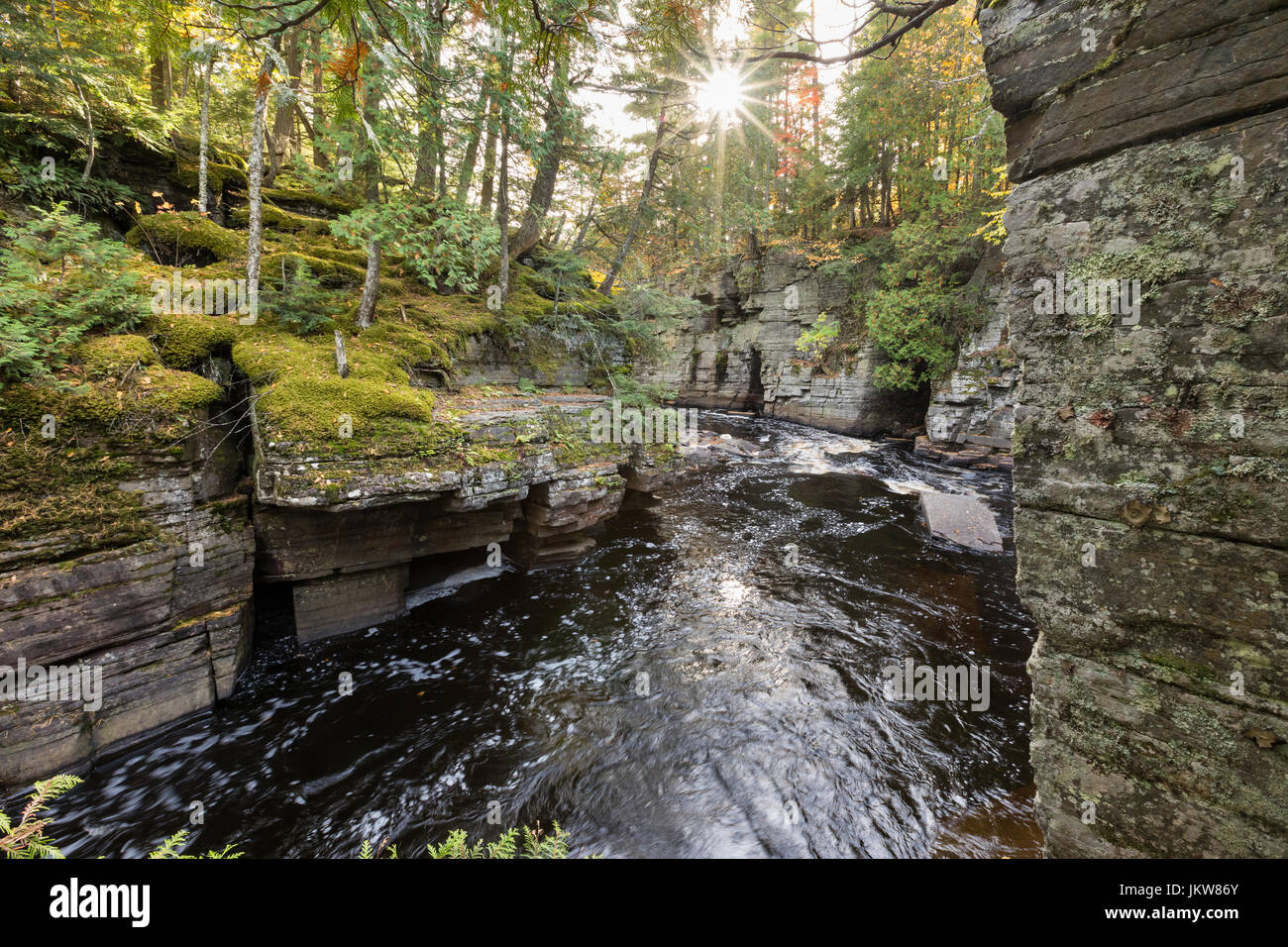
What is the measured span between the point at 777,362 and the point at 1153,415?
2193 cm

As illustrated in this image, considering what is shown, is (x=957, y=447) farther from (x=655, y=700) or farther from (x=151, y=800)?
(x=151, y=800)

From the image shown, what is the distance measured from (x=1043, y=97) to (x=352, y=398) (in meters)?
6.65

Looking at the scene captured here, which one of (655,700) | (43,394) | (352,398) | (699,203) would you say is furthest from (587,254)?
(655,700)

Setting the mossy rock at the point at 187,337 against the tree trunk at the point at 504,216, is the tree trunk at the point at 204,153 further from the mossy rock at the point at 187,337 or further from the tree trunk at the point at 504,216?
the tree trunk at the point at 504,216

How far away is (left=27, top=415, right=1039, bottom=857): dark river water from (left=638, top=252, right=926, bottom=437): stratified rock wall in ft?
39.5

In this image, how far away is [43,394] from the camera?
4.02 meters

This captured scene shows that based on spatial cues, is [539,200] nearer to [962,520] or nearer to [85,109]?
[85,109]

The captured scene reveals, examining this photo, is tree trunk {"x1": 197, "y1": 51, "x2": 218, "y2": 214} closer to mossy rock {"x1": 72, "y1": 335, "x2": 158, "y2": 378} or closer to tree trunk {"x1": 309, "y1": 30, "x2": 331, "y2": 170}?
tree trunk {"x1": 309, "y1": 30, "x2": 331, "y2": 170}

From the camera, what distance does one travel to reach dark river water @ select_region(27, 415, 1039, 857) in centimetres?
375

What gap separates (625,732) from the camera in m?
4.75

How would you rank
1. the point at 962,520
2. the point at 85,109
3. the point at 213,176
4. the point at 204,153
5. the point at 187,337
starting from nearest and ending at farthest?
the point at 187,337, the point at 85,109, the point at 204,153, the point at 213,176, the point at 962,520

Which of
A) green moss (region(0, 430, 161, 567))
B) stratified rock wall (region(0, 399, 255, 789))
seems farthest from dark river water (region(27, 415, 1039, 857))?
green moss (region(0, 430, 161, 567))

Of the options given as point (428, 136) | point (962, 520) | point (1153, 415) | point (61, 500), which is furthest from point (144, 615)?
point (962, 520)

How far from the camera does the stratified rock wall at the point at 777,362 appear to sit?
63.6 ft
